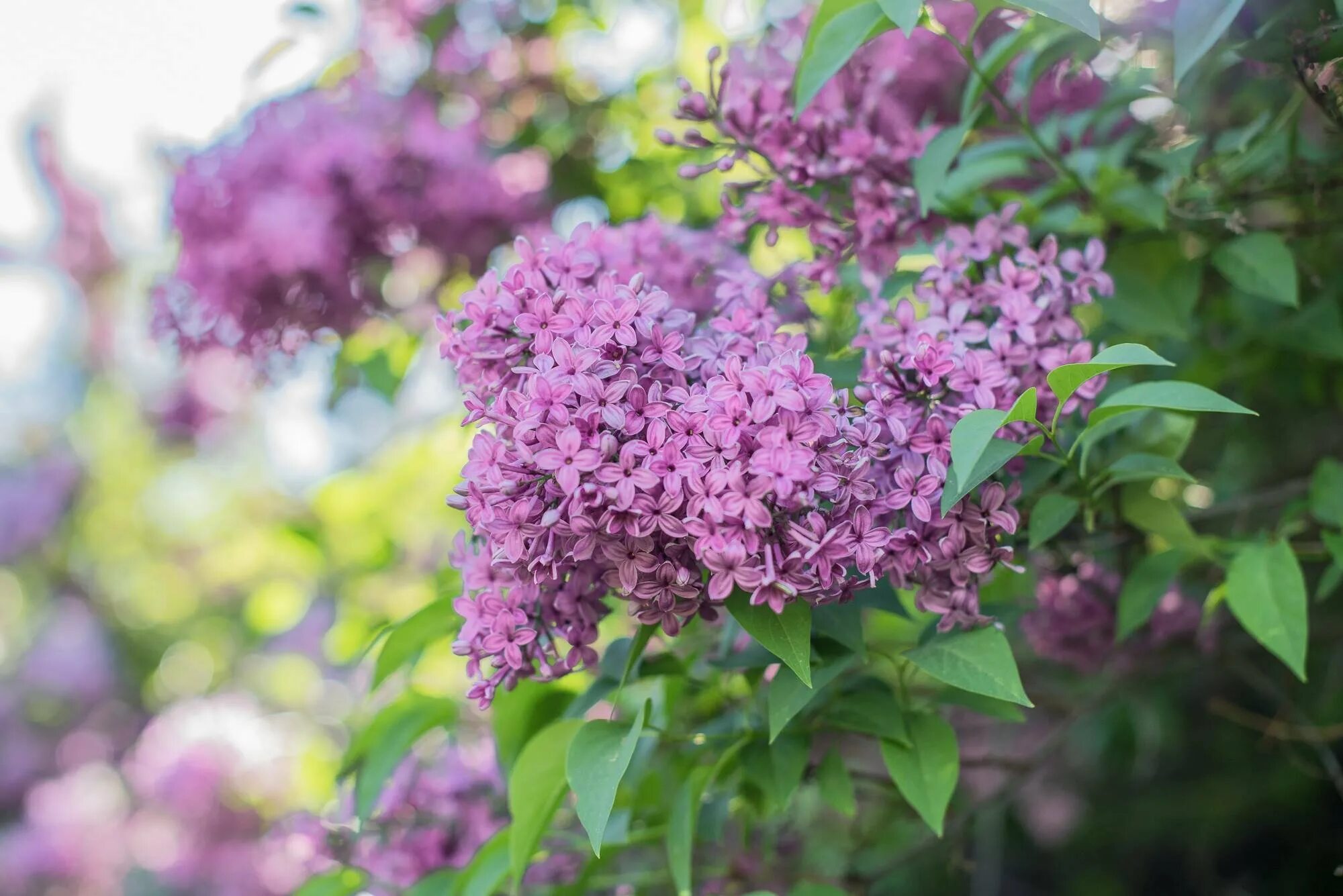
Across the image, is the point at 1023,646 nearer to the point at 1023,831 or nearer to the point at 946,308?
the point at 1023,831

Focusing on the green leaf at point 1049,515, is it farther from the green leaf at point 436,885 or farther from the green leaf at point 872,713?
the green leaf at point 436,885

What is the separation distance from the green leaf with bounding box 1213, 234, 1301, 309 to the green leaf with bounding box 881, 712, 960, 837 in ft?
2.18

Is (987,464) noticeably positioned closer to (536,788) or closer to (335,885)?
(536,788)

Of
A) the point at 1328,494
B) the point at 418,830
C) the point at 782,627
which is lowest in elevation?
the point at 418,830

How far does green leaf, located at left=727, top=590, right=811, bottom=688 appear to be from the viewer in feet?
3.06

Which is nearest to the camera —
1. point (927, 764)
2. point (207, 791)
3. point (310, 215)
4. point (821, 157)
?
point (927, 764)

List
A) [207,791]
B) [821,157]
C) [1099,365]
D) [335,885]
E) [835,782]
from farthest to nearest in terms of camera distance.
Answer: [207,791], [335,885], [821,157], [835,782], [1099,365]

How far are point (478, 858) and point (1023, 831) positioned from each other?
1.31 meters

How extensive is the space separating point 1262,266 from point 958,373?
0.52 meters

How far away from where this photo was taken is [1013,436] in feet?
3.49

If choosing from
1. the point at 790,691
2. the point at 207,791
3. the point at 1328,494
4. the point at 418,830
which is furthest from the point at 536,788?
the point at 207,791

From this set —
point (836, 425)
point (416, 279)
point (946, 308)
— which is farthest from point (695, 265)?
point (416, 279)

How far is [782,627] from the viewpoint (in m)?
0.96

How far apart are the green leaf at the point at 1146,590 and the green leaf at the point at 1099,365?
15.2 inches
